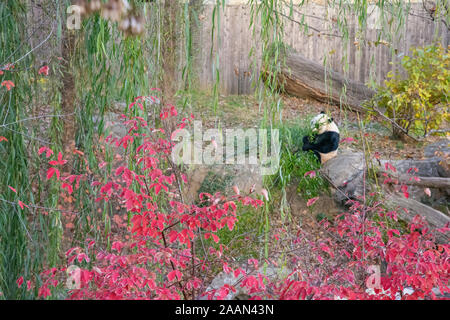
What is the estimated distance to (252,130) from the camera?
18.9ft

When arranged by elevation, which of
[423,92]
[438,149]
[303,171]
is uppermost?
[423,92]

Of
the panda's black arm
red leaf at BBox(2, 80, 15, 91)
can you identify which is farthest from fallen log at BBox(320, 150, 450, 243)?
red leaf at BBox(2, 80, 15, 91)

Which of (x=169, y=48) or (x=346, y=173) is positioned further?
(x=346, y=173)

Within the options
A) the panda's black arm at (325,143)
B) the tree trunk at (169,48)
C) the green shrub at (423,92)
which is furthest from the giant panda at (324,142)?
the tree trunk at (169,48)

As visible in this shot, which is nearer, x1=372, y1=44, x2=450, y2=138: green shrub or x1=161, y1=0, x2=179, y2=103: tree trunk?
x1=161, y1=0, x2=179, y2=103: tree trunk

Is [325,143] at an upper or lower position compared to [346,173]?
upper

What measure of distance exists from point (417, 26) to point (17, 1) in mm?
7085

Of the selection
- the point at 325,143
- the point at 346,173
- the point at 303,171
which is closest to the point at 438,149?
the point at 346,173

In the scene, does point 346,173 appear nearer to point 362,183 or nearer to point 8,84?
point 362,183

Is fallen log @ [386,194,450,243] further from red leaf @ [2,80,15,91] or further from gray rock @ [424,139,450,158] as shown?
red leaf @ [2,80,15,91]

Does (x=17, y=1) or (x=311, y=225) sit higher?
(x=17, y=1)

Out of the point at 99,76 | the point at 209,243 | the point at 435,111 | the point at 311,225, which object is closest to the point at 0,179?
the point at 99,76

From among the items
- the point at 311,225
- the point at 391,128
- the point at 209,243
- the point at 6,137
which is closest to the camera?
the point at 6,137

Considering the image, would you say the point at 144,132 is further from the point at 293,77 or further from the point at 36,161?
the point at 293,77
